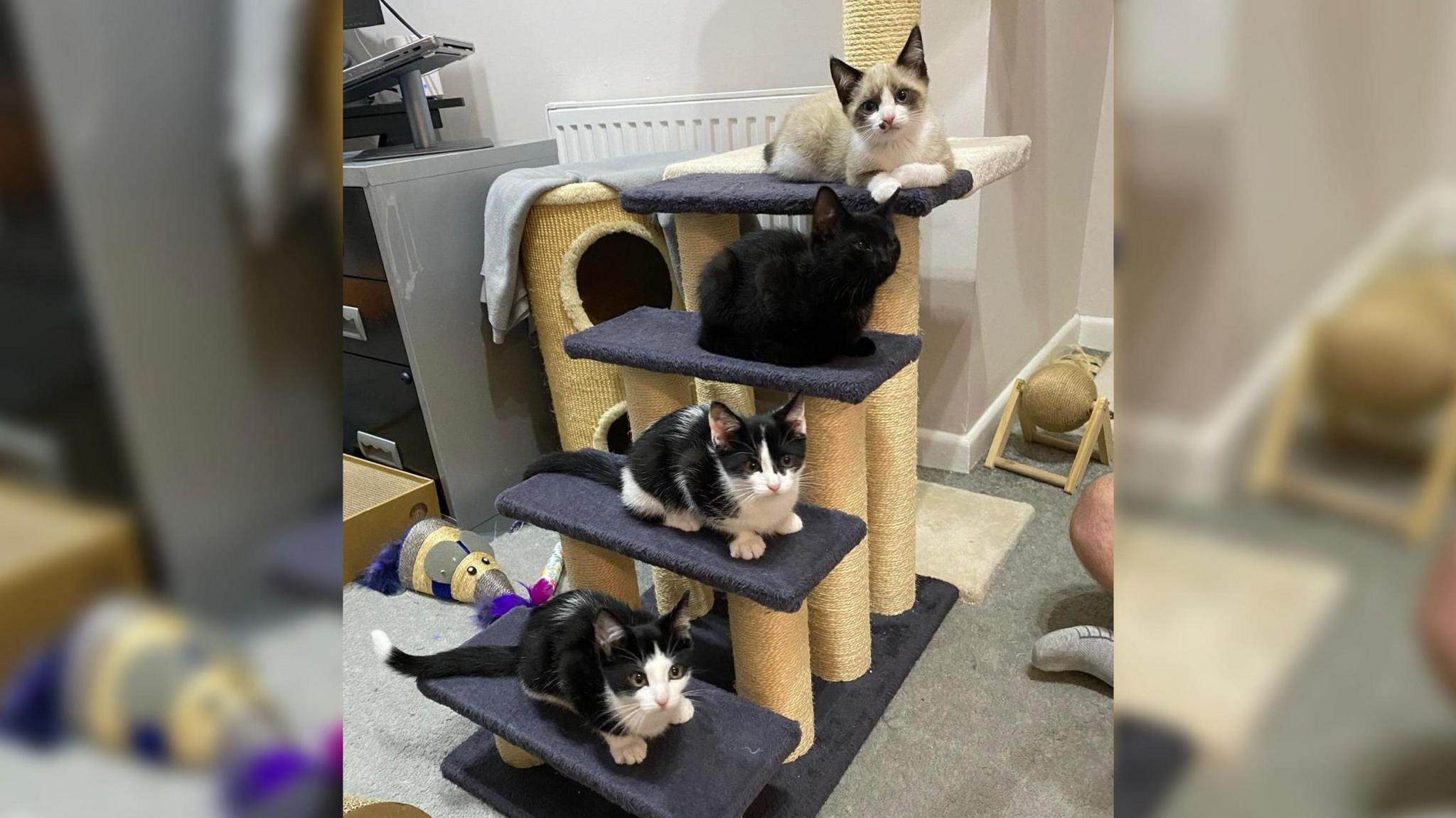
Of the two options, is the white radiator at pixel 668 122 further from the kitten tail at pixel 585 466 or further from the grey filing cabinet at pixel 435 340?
the kitten tail at pixel 585 466

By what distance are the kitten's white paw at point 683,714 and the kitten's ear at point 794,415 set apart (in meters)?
0.43

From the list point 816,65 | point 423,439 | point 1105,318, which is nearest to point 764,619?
point 423,439

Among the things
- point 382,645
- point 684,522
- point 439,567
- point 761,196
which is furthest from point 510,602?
point 761,196

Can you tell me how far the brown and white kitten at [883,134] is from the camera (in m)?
1.38

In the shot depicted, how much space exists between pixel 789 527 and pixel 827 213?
0.49 metres

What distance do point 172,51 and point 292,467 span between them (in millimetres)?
56

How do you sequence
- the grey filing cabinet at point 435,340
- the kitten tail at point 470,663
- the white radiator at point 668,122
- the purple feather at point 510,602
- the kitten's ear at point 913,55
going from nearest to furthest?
the kitten tail at point 470,663, the kitten's ear at point 913,55, the purple feather at point 510,602, the grey filing cabinet at point 435,340, the white radiator at point 668,122

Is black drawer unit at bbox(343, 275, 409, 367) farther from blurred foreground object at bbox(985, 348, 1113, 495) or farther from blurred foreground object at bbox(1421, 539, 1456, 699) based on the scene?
blurred foreground object at bbox(1421, 539, 1456, 699)

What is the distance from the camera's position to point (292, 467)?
0.12 m

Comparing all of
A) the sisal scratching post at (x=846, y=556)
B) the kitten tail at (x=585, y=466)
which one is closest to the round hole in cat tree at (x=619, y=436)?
the kitten tail at (x=585, y=466)

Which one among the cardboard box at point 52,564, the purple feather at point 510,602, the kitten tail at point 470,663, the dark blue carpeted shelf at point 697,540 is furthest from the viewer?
the purple feather at point 510,602

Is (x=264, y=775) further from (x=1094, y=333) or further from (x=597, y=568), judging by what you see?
(x=1094, y=333)

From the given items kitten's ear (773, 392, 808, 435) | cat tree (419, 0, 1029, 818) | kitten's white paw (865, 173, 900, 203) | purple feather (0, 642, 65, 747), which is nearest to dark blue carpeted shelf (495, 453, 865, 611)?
cat tree (419, 0, 1029, 818)

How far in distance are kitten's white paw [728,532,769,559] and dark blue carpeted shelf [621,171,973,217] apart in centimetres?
53
